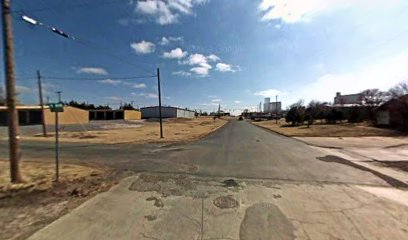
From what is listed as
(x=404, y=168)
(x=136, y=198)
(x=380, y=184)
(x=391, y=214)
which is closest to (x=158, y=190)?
(x=136, y=198)

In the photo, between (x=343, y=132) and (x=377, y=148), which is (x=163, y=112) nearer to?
(x=343, y=132)

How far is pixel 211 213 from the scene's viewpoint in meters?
5.45

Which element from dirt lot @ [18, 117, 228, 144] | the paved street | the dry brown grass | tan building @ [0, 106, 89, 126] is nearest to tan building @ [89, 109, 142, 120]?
tan building @ [0, 106, 89, 126]

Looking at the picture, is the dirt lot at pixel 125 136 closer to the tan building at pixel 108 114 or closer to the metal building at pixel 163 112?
the tan building at pixel 108 114

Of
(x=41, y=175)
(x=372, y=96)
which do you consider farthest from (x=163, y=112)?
(x=41, y=175)

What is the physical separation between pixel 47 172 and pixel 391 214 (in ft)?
31.9

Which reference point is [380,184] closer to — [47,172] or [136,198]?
[136,198]

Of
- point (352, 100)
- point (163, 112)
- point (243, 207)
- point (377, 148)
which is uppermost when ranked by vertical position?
point (352, 100)

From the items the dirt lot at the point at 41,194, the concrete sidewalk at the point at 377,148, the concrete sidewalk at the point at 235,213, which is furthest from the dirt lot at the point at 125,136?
the concrete sidewalk at the point at 235,213

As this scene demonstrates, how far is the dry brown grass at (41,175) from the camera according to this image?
23.8 ft

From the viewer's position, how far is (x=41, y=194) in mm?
6605

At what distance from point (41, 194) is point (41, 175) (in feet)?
7.82

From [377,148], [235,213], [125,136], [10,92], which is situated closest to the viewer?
[235,213]

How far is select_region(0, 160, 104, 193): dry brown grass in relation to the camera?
285 inches
